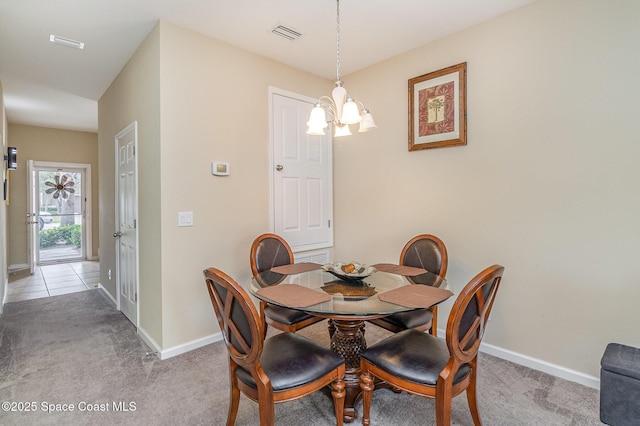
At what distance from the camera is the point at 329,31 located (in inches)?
109

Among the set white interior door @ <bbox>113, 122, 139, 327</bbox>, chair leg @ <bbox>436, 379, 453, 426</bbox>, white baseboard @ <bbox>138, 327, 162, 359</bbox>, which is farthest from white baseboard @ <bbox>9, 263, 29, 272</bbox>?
chair leg @ <bbox>436, 379, 453, 426</bbox>

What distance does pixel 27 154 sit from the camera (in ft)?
20.1

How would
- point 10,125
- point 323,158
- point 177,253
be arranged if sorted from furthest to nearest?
point 10,125, point 323,158, point 177,253

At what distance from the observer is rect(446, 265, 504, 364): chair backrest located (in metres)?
1.38

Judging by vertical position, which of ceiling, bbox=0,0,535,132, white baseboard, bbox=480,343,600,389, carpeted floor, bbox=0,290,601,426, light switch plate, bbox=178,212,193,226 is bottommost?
carpeted floor, bbox=0,290,601,426

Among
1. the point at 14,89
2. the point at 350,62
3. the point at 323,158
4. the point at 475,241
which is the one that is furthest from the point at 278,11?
the point at 14,89

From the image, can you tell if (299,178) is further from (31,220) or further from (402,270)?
(31,220)

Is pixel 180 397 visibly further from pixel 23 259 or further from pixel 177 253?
pixel 23 259

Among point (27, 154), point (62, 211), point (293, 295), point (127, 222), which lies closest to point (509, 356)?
point (293, 295)

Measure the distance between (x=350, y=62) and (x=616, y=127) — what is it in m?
2.31

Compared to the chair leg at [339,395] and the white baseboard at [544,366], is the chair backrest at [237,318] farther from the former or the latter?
the white baseboard at [544,366]

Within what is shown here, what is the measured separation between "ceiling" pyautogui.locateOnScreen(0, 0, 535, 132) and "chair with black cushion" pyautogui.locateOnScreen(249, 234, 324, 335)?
1.77 meters

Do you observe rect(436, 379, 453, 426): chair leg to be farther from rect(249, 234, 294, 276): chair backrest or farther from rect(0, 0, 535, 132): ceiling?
rect(0, 0, 535, 132): ceiling

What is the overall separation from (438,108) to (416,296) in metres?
1.89
